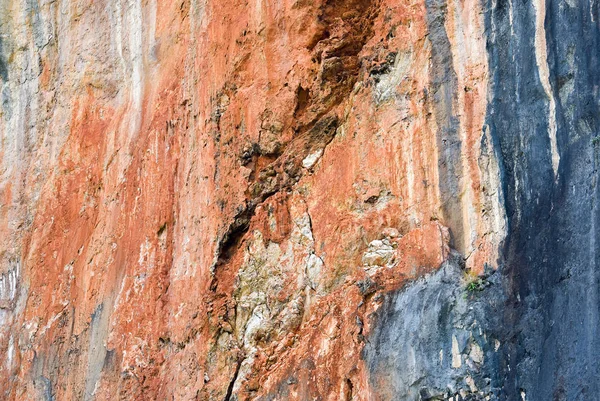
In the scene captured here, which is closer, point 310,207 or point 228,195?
point 310,207

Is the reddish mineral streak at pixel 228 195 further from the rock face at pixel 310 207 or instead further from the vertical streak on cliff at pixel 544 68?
the vertical streak on cliff at pixel 544 68

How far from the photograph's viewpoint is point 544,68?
7.27 meters

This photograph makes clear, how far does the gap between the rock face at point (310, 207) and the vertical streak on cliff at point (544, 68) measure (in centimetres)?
2

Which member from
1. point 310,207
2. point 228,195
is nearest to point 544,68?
Answer: point 310,207

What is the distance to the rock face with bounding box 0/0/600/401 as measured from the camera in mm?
7074

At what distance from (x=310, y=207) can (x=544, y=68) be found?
2781 millimetres

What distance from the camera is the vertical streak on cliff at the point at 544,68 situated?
714cm

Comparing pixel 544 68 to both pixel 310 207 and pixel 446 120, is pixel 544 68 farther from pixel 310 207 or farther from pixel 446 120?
pixel 310 207

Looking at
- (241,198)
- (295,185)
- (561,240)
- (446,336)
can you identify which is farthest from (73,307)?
(561,240)

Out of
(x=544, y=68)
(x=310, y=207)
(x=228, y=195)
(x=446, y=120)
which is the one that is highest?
(x=544, y=68)

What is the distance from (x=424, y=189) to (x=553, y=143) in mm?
1254

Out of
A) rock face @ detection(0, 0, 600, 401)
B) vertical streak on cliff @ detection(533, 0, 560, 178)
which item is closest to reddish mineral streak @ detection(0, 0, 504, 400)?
rock face @ detection(0, 0, 600, 401)

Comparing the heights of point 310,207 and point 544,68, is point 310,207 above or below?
below

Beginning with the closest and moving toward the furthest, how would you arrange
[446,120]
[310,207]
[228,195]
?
[446,120] < [310,207] < [228,195]
